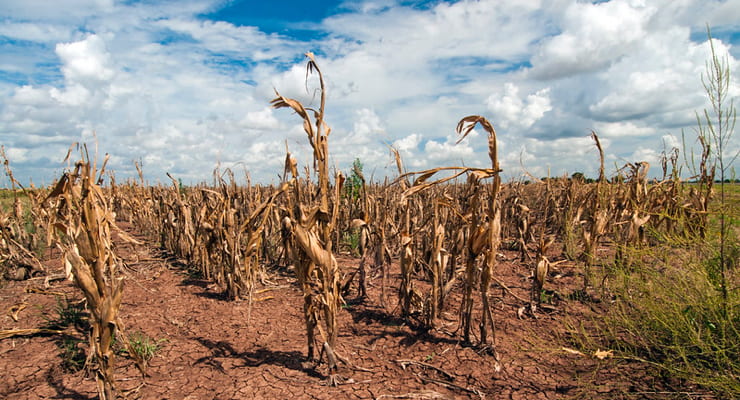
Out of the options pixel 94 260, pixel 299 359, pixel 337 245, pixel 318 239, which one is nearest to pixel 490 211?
pixel 318 239

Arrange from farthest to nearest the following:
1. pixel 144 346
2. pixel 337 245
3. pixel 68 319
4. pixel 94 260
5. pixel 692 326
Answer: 1. pixel 337 245
2. pixel 68 319
3. pixel 144 346
4. pixel 692 326
5. pixel 94 260

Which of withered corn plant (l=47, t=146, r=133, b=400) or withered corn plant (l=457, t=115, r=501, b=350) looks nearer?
withered corn plant (l=47, t=146, r=133, b=400)

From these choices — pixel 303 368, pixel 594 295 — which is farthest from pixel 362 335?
pixel 594 295

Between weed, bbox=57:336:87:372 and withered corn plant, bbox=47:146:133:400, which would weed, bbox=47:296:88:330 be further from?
withered corn plant, bbox=47:146:133:400

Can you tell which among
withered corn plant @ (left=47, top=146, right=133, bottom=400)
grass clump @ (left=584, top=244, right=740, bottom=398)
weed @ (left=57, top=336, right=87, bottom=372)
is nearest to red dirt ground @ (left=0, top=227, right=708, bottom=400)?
weed @ (left=57, top=336, right=87, bottom=372)

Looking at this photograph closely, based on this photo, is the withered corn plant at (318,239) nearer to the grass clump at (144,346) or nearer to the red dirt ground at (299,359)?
the red dirt ground at (299,359)

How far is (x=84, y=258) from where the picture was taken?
7.70ft

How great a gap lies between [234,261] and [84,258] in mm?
2208

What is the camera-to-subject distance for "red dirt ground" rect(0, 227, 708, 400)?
112 inches

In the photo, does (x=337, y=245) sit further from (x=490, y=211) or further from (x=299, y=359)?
(x=490, y=211)

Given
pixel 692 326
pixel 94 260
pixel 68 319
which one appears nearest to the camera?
pixel 94 260

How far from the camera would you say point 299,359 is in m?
3.26

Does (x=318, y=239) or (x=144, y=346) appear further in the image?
(x=144, y=346)

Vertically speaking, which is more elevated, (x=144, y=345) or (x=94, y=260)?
(x=94, y=260)
